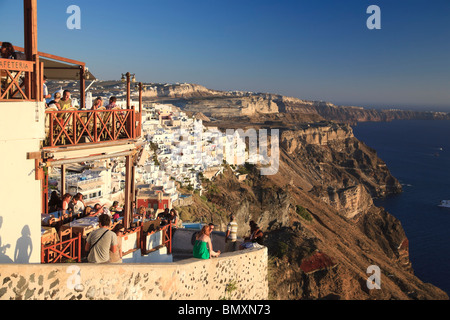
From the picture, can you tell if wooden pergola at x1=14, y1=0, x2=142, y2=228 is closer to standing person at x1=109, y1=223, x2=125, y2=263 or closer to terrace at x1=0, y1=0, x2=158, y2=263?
terrace at x1=0, y1=0, x2=158, y2=263

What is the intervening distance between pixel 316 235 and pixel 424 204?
4672 cm

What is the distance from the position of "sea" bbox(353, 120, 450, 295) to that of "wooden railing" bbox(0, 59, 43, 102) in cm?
4241

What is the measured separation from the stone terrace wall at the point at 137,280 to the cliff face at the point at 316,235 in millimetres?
10967

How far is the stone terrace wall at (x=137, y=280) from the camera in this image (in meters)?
4.66

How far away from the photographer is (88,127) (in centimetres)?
699

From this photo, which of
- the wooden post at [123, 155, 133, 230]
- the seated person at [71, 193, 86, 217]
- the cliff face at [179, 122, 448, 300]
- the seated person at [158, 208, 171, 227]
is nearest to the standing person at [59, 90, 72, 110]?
the wooden post at [123, 155, 133, 230]

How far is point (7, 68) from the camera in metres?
5.39

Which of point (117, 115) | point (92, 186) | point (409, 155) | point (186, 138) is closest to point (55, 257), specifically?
point (117, 115)

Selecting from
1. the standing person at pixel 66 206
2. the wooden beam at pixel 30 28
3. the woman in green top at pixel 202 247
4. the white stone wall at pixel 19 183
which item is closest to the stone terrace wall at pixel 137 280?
the woman in green top at pixel 202 247

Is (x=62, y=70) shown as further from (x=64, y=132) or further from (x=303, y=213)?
(x=303, y=213)

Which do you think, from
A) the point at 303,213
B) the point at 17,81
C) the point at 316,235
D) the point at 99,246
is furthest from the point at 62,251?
the point at 303,213

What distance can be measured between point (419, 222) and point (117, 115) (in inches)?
2559

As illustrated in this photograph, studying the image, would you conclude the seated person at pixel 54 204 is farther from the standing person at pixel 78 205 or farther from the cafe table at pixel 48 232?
the cafe table at pixel 48 232
